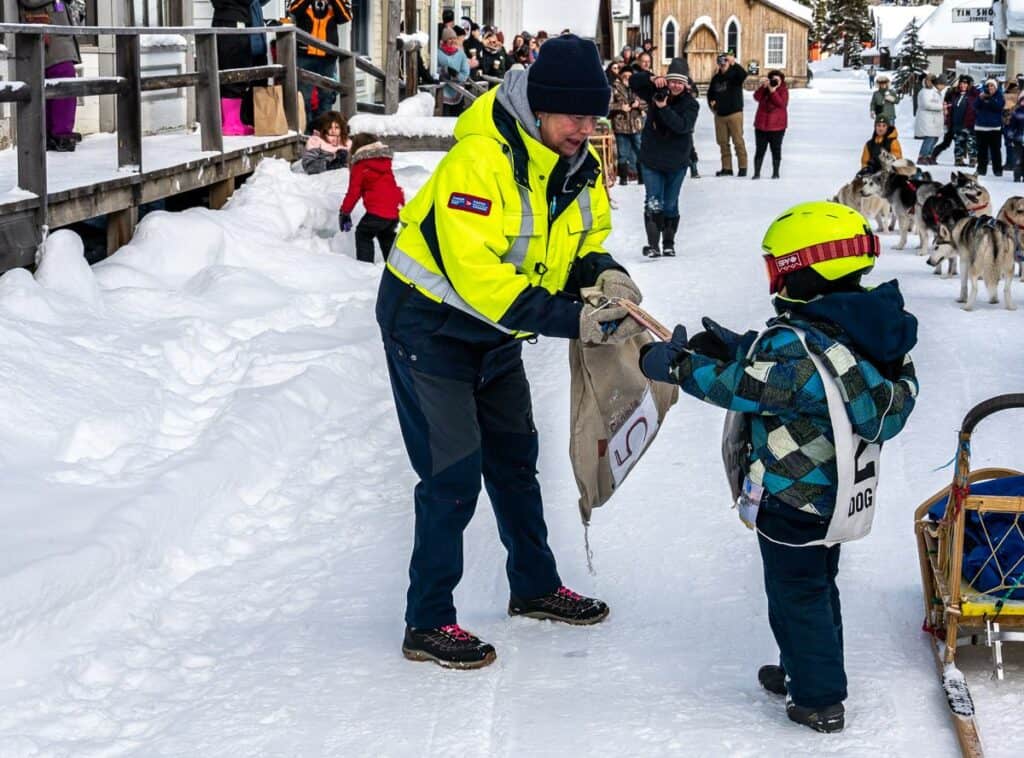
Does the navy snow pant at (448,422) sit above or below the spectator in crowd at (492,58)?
below

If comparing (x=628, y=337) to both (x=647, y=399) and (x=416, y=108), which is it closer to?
(x=647, y=399)

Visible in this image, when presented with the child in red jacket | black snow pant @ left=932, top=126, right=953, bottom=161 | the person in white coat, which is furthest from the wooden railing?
black snow pant @ left=932, top=126, right=953, bottom=161

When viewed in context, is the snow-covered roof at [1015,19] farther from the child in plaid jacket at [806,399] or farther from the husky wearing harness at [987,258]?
the child in plaid jacket at [806,399]

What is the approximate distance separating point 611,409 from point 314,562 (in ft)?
4.87

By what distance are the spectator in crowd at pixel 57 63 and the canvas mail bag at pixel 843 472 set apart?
7679 mm

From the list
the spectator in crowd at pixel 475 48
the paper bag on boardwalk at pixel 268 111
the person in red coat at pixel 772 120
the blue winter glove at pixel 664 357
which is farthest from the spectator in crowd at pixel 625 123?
the blue winter glove at pixel 664 357

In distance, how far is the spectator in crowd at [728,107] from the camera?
67.7ft

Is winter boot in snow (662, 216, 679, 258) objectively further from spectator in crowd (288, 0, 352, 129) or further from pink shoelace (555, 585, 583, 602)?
pink shoelace (555, 585, 583, 602)

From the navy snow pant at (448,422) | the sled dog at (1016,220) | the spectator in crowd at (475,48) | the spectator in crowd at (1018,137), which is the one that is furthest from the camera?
the spectator in crowd at (475,48)

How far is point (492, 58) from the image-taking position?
24.1 meters

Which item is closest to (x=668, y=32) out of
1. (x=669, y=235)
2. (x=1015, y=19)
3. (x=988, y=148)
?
(x=1015, y=19)

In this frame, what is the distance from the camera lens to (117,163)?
9.91 meters

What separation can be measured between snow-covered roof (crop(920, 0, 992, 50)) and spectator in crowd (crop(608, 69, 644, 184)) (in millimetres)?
46859

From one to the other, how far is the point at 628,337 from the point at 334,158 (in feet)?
29.7
